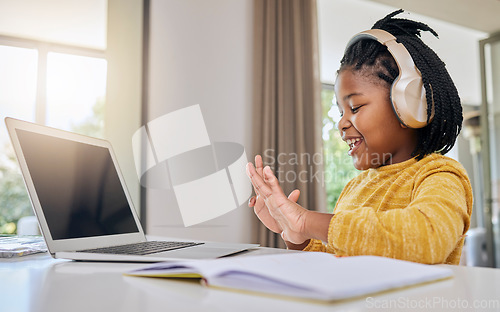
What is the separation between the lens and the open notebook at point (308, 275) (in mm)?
382

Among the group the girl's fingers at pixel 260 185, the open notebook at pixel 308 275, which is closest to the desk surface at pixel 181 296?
the open notebook at pixel 308 275

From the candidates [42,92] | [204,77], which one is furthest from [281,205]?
[42,92]

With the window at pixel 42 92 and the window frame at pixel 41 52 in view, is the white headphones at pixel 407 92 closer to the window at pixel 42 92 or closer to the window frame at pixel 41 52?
the window at pixel 42 92

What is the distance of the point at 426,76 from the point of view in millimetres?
946

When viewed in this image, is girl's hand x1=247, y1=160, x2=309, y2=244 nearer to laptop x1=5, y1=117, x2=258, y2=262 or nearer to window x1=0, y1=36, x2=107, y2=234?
laptop x1=5, y1=117, x2=258, y2=262

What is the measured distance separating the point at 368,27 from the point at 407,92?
10.8ft

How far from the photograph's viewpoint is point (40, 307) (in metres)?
0.42

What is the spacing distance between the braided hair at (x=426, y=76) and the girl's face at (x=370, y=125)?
2 cm

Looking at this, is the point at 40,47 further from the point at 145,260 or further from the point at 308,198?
the point at 145,260

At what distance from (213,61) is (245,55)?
23 centimetres

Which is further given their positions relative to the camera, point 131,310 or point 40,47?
point 40,47

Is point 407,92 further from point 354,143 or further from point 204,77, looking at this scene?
point 204,77

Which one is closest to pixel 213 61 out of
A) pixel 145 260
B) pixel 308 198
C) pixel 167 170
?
pixel 167 170

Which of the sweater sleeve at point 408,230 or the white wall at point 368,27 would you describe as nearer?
the sweater sleeve at point 408,230
